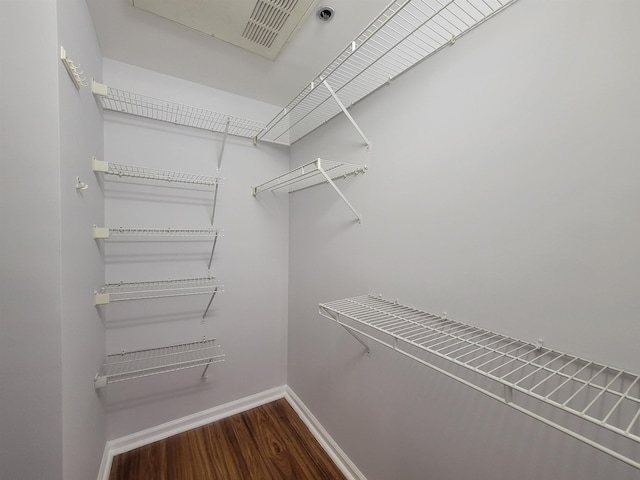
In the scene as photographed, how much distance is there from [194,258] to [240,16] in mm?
1465

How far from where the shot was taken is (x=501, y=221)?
2.82 ft

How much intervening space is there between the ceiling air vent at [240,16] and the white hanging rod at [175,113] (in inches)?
17.1

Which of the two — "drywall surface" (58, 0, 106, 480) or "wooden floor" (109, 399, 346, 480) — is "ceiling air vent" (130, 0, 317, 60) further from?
"wooden floor" (109, 399, 346, 480)

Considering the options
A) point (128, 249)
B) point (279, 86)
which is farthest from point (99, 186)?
point (279, 86)

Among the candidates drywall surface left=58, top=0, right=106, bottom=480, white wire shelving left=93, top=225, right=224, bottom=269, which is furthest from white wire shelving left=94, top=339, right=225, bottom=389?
white wire shelving left=93, top=225, right=224, bottom=269

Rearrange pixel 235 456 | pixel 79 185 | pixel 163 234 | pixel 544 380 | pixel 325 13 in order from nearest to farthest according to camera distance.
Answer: pixel 544 380 → pixel 79 185 → pixel 325 13 → pixel 235 456 → pixel 163 234

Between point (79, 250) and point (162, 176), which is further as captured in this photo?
point (162, 176)

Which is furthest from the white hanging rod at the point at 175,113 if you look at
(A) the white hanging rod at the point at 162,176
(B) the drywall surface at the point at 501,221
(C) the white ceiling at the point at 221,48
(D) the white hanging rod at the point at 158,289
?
(D) the white hanging rod at the point at 158,289

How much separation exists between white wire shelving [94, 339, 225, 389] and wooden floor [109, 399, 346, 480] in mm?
432

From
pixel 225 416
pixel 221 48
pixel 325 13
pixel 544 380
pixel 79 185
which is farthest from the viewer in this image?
pixel 225 416

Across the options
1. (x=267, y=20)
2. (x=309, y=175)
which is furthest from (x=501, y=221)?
(x=267, y=20)

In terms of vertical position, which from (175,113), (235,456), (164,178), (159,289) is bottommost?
(235,456)

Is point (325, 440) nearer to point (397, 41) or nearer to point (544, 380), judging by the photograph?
point (544, 380)

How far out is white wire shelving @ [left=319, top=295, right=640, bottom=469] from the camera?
1.70ft
